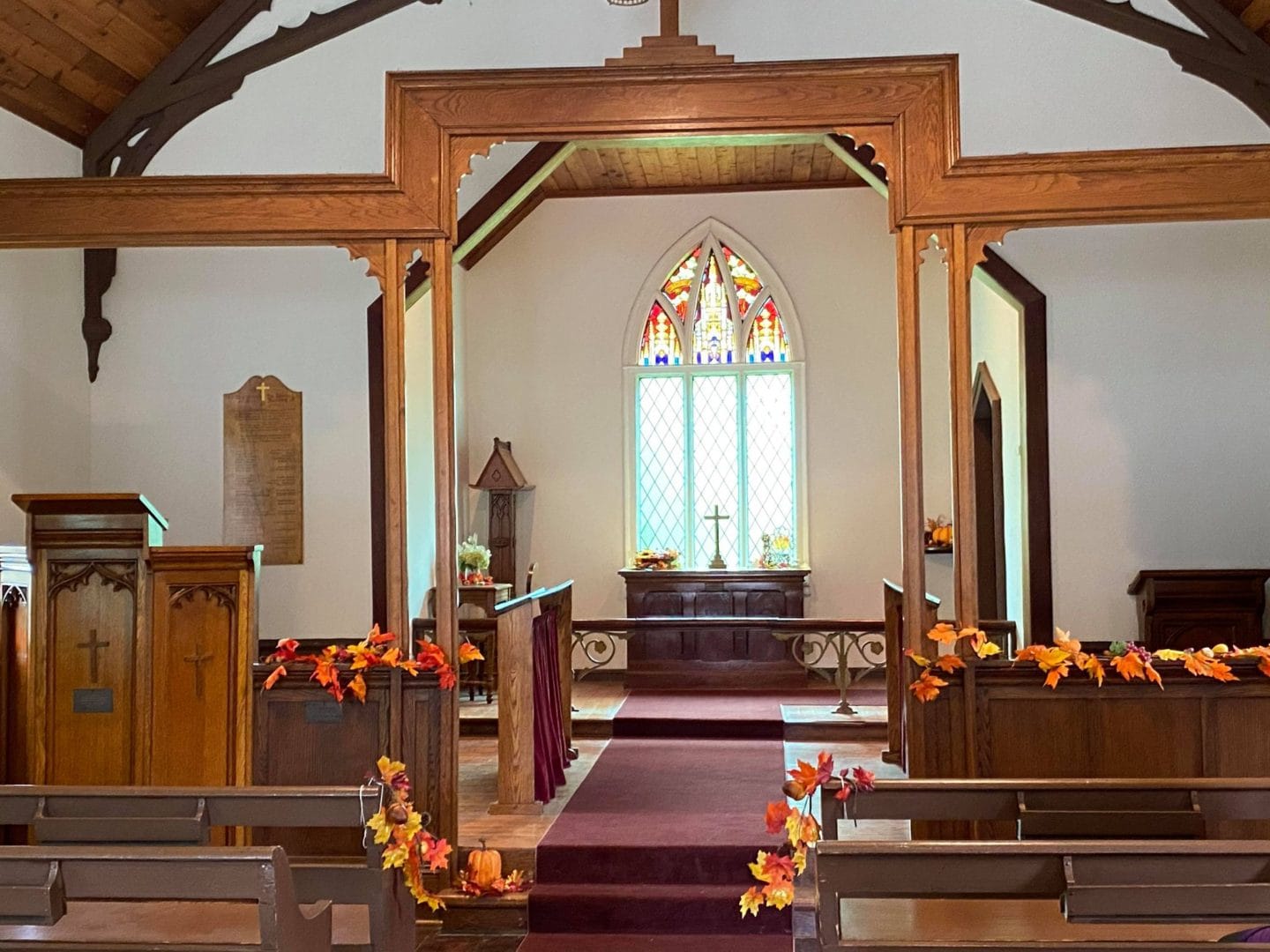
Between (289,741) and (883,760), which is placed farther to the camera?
(883,760)

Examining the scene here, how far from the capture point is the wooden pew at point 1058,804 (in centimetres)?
394

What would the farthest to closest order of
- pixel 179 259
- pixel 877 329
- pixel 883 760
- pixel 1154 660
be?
pixel 877 329 < pixel 179 259 < pixel 883 760 < pixel 1154 660

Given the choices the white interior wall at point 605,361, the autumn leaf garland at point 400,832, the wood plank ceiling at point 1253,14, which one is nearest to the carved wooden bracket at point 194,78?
the white interior wall at point 605,361

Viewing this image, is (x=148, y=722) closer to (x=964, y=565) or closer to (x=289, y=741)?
(x=289, y=741)

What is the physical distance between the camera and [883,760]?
7.50 m

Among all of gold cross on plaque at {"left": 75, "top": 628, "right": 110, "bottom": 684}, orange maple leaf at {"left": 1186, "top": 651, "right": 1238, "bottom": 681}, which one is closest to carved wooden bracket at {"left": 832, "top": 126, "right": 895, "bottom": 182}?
orange maple leaf at {"left": 1186, "top": 651, "right": 1238, "bottom": 681}

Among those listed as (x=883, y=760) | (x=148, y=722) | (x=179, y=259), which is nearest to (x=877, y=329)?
(x=883, y=760)

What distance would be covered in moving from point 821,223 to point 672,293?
4.67 ft

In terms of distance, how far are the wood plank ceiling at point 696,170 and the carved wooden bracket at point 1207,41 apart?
304 centimetres

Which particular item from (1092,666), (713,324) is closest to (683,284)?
(713,324)

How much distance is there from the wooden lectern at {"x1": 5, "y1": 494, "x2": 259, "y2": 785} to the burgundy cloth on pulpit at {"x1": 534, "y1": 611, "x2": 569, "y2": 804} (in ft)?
4.70

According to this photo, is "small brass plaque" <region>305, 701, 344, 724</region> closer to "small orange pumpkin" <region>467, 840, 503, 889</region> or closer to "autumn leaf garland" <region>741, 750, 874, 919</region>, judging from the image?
"small orange pumpkin" <region>467, 840, 503, 889</region>

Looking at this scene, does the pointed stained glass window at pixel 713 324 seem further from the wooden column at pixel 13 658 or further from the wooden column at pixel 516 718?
the wooden column at pixel 13 658

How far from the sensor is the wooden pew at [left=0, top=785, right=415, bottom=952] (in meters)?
3.89
